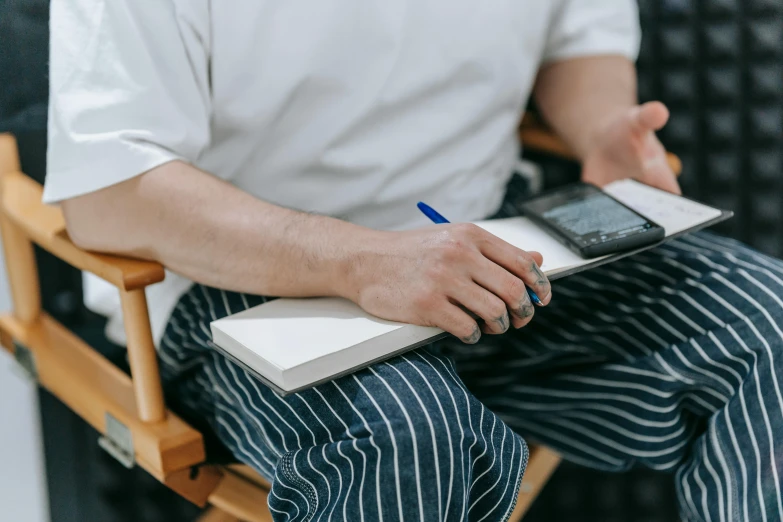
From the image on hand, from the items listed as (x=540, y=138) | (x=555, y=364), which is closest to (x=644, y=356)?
(x=555, y=364)

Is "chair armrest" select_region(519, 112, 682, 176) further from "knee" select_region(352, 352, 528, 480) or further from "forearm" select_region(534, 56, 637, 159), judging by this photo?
"knee" select_region(352, 352, 528, 480)

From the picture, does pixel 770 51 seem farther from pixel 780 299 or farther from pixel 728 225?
pixel 780 299

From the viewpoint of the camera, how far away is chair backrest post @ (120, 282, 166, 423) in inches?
33.2

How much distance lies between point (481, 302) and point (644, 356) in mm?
301

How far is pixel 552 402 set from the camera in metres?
0.98

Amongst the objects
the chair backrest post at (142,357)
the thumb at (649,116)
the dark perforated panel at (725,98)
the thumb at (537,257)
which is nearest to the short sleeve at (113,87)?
the chair backrest post at (142,357)

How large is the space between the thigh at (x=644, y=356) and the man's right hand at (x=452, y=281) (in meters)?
0.24

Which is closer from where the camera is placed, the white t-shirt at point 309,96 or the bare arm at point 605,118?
the white t-shirt at point 309,96

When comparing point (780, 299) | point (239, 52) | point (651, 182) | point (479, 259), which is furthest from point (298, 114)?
point (780, 299)

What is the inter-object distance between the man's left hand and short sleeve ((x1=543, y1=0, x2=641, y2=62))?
0.13 m

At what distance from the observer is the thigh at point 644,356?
2.78 ft

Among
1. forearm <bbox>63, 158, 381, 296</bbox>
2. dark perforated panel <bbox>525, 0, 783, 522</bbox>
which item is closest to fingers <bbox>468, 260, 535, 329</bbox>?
forearm <bbox>63, 158, 381, 296</bbox>

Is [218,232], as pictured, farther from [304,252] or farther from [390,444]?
[390,444]

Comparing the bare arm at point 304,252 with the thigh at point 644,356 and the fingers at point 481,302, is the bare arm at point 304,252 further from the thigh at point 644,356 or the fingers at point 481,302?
the thigh at point 644,356
